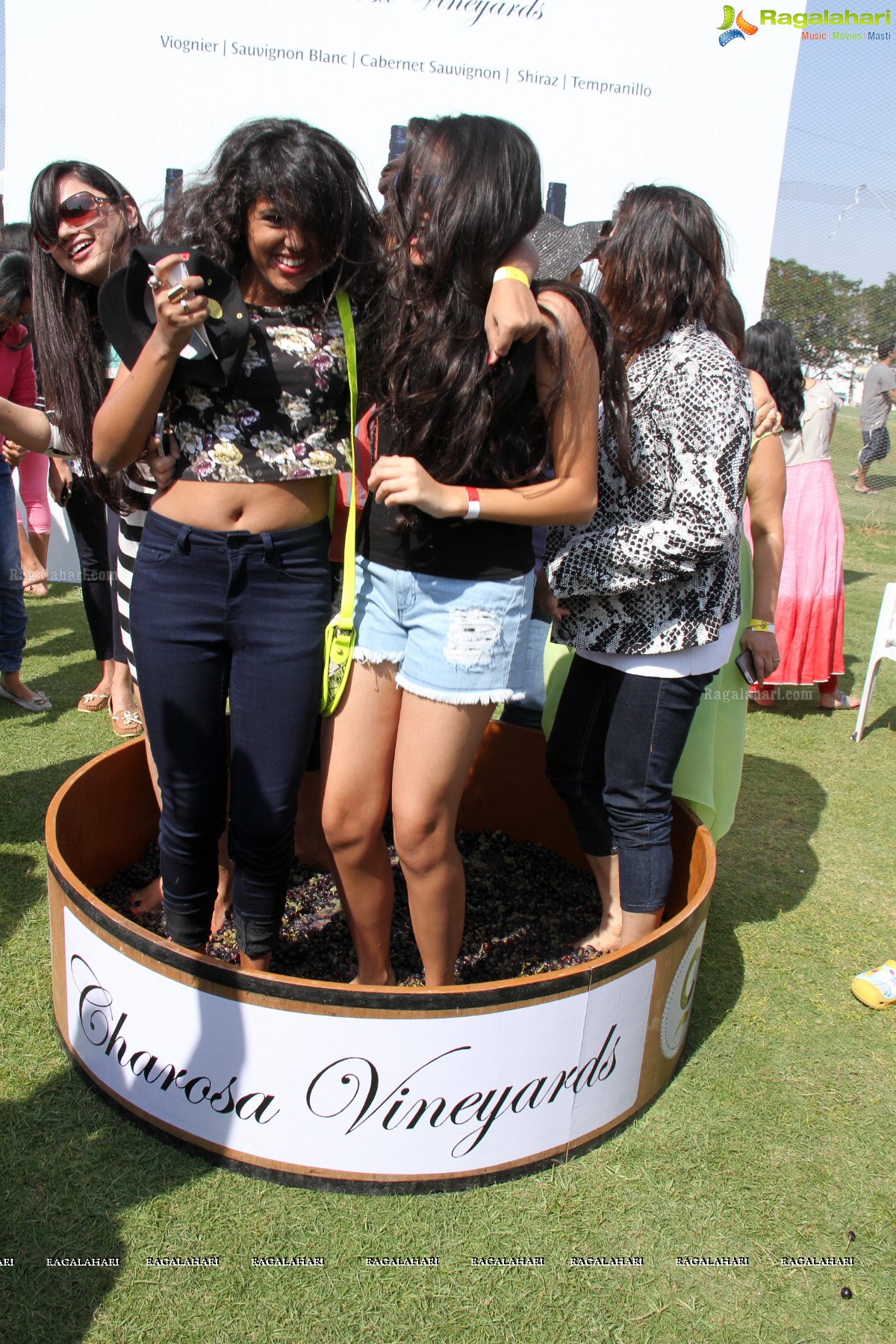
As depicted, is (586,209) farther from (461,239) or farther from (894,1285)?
(894,1285)

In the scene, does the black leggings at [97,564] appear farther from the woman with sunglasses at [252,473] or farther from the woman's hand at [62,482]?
the woman with sunglasses at [252,473]

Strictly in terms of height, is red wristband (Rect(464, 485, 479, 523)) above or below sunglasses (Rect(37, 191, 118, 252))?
below

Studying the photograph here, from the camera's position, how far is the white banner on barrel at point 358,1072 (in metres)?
1.83

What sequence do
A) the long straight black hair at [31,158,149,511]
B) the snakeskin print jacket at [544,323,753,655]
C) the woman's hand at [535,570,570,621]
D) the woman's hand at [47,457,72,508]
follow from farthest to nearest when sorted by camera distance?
the woman's hand at [47,457,72,508] < the woman's hand at [535,570,570,621] < the long straight black hair at [31,158,149,511] < the snakeskin print jacket at [544,323,753,655]

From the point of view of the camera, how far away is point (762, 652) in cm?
282

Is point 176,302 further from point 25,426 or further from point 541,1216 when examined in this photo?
point 541,1216

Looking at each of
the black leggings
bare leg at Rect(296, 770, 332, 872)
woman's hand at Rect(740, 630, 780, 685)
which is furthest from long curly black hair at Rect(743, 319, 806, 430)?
the black leggings

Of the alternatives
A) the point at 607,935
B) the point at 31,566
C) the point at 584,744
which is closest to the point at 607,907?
the point at 607,935

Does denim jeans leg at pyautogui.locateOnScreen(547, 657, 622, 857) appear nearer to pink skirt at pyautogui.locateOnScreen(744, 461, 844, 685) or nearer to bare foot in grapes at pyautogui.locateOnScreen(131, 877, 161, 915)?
bare foot in grapes at pyautogui.locateOnScreen(131, 877, 161, 915)

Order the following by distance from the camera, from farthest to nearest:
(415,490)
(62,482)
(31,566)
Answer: (31,566)
(62,482)
(415,490)

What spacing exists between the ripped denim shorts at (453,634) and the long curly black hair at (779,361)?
3.03m

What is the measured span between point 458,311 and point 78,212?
1.02 m

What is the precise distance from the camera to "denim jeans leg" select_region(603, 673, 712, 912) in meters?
2.31

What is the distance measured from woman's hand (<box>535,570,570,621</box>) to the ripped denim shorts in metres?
0.36
